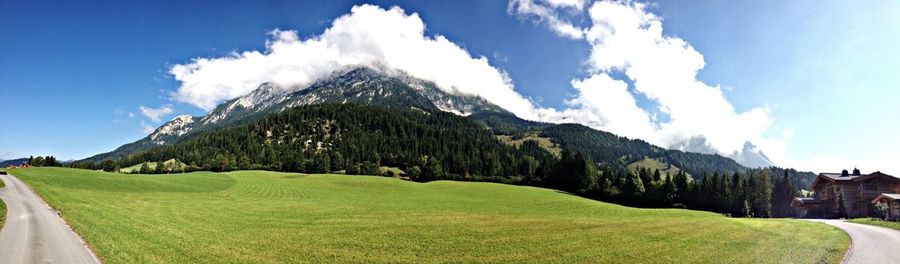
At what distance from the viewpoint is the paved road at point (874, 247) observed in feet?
88.8

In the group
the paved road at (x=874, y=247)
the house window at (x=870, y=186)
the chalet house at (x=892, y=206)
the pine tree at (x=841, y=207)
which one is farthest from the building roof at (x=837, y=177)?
the paved road at (x=874, y=247)

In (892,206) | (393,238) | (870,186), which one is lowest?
(393,238)

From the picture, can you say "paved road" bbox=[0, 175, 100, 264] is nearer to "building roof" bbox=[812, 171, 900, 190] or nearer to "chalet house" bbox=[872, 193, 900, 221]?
"chalet house" bbox=[872, 193, 900, 221]

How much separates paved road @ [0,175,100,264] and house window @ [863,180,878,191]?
406 ft

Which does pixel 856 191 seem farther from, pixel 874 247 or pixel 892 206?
pixel 874 247

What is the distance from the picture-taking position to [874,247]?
31.5 m

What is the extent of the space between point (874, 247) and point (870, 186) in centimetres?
7938

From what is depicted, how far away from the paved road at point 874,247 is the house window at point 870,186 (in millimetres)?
63313

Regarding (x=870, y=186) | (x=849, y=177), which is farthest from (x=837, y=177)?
(x=870, y=186)

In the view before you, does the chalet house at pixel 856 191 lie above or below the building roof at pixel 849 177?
below

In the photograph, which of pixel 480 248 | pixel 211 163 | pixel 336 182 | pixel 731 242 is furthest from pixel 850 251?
pixel 211 163

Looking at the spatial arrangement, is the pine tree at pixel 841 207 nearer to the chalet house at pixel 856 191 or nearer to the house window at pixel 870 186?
the chalet house at pixel 856 191

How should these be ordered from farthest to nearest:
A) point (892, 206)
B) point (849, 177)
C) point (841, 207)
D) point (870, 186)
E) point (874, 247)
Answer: point (849, 177) < point (870, 186) < point (841, 207) < point (892, 206) < point (874, 247)

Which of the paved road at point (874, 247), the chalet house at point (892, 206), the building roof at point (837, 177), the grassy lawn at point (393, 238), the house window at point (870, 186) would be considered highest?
the building roof at point (837, 177)
